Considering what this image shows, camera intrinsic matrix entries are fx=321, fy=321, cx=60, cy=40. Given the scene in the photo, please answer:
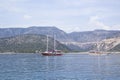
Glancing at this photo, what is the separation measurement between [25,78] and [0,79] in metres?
8.17

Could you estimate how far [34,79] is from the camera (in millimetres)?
100188

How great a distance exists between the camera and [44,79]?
10000 cm

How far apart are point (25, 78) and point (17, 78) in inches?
107

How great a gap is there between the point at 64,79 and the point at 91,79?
8.34 metres

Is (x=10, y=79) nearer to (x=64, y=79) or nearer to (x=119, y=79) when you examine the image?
(x=64, y=79)

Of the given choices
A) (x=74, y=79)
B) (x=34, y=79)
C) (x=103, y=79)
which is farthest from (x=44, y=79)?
(x=103, y=79)

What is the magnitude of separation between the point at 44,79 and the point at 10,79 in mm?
10757

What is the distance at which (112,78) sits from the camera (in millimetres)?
101562

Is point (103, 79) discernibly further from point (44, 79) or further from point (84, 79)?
point (44, 79)

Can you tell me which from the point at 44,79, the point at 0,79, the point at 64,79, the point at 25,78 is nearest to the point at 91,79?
the point at 64,79

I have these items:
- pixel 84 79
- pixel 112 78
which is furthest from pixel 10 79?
pixel 112 78

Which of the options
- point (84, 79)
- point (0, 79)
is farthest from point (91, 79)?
point (0, 79)

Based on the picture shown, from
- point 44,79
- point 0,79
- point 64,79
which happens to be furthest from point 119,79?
point 0,79

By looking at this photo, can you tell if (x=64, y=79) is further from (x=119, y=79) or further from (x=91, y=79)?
(x=119, y=79)
